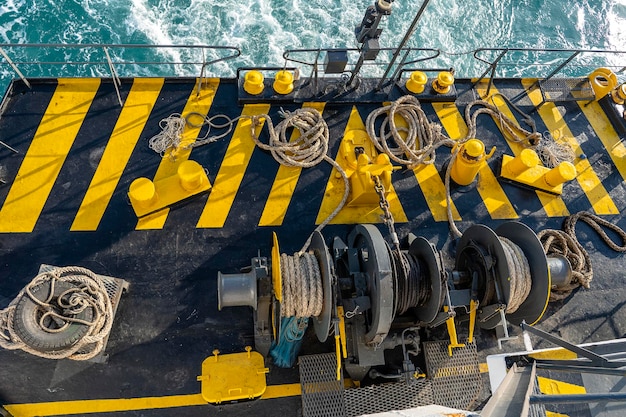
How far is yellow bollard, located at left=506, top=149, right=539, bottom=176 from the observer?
6.15 metres

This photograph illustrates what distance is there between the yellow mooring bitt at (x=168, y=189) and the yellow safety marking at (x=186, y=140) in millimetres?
95

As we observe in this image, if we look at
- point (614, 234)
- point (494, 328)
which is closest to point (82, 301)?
point (494, 328)

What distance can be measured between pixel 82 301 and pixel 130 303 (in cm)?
77

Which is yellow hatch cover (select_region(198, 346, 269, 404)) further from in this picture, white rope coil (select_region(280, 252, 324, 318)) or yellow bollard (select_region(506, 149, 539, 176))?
yellow bollard (select_region(506, 149, 539, 176))

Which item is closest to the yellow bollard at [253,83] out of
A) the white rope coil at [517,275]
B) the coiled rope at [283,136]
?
the coiled rope at [283,136]

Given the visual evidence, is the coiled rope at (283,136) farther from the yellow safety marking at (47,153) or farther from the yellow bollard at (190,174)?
the yellow safety marking at (47,153)

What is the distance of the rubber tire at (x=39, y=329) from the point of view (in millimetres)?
4288

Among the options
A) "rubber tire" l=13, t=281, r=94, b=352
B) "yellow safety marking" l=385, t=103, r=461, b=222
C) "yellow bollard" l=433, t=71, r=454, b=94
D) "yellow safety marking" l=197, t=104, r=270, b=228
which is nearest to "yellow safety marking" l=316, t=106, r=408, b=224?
"yellow safety marking" l=385, t=103, r=461, b=222

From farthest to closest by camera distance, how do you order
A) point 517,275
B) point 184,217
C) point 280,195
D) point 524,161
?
point 524,161
point 280,195
point 184,217
point 517,275

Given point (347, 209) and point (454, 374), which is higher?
point (347, 209)

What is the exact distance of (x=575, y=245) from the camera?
590 cm

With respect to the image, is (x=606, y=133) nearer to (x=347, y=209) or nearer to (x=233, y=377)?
(x=347, y=209)

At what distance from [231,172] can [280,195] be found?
0.72m

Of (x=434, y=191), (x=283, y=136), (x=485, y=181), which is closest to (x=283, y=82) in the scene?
(x=283, y=136)
